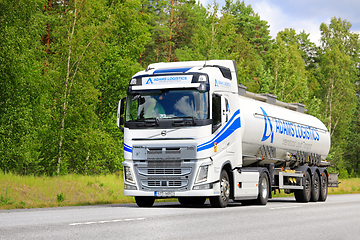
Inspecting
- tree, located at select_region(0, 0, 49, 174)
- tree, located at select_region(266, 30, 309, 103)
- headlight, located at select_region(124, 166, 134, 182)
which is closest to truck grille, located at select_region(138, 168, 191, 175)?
headlight, located at select_region(124, 166, 134, 182)

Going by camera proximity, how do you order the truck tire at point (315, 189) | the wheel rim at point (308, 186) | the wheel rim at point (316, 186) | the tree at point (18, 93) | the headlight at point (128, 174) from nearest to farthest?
the headlight at point (128, 174), the wheel rim at point (308, 186), the truck tire at point (315, 189), the wheel rim at point (316, 186), the tree at point (18, 93)

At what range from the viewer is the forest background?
26344 millimetres

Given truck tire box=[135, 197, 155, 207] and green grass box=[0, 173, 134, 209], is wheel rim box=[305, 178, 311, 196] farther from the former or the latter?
truck tire box=[135, 197, 155, 207]

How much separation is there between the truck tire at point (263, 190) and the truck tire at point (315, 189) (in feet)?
15.0

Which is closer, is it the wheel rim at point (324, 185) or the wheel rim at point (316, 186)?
the wheel rim at point (316, 186)

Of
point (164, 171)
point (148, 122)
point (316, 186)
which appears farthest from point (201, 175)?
point (316, 186)

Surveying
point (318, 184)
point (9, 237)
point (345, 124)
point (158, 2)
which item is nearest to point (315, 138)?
point (318, 184)

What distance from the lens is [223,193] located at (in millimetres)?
15422

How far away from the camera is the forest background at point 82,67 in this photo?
26344 mm

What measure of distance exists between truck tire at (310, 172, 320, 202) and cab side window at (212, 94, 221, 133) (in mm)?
9354

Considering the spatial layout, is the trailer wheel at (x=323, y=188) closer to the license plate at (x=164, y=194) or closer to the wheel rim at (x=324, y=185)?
the wheel rim at (x=324, y=185)

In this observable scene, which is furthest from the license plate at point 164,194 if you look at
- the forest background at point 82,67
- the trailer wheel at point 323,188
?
the trailer wheel at point 323,188

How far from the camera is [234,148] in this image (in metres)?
16.2

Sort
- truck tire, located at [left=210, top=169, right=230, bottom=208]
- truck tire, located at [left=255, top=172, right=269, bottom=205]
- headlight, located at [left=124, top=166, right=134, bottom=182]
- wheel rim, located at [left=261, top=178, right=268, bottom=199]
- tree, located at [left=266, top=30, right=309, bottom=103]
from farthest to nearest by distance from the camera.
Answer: tree, located at [left=266, top=30, right=309, bottom=103], wheel rim, located at [left=261, top=178, right=268, bottom=199], truck tire, located at [left=255, top=172, right=269, bottom=205], truck tire, located at [left=210, top=169, right=230, bottom=208], headlight, located at [left=124, top=166, right=134, bottom=182]
